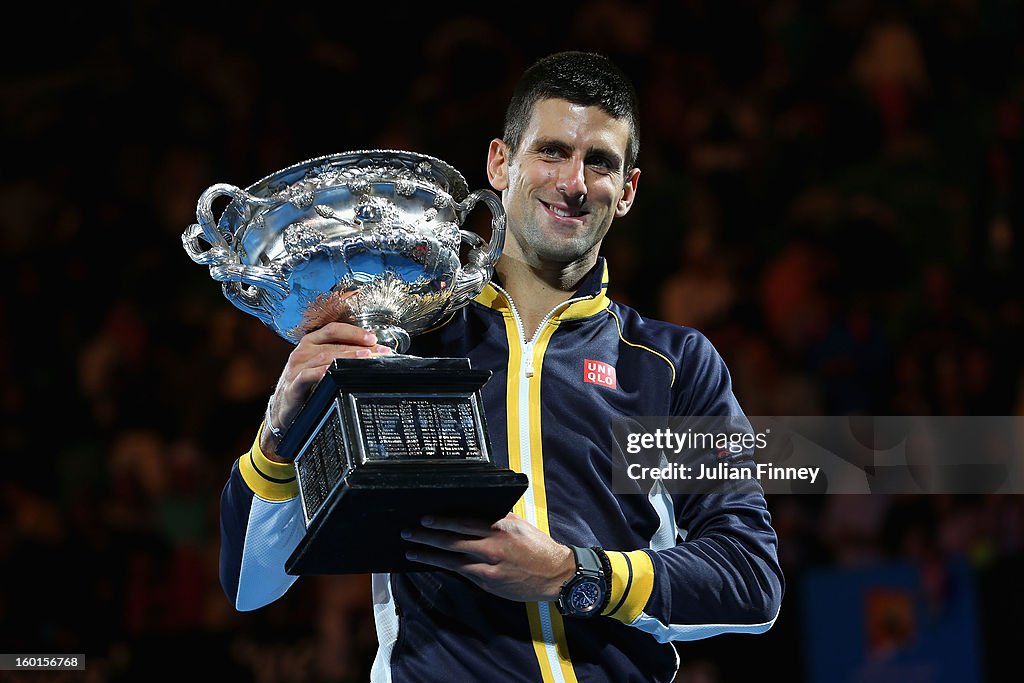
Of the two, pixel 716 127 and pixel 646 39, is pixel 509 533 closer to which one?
pixel 716 127

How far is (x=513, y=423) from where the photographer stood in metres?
1.71

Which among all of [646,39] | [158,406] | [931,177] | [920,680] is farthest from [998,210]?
[158,406]

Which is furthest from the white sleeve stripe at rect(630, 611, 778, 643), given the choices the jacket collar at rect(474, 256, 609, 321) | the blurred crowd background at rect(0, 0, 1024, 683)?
the blurred crowd background at rect(0, 0, 1024, 683)

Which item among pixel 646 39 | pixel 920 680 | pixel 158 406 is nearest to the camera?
pixel 920 680

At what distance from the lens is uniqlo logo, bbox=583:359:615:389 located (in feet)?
5.81

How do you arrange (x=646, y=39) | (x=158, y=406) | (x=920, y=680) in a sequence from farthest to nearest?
(x=646, y=39) < (x=158, y=406) < (x=920, y=680)

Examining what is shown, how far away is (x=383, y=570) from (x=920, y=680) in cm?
238

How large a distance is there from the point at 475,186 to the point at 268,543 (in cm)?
296

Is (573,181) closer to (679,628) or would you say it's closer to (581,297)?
(581,297)

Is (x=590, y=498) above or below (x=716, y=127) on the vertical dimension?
below

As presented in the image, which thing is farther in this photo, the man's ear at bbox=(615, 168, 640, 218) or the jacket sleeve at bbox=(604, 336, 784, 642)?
the man's ear at bbox=(615, 168, 640, 218)

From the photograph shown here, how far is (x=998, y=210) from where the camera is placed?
4539 mm

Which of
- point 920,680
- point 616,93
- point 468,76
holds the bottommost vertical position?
point 920,680

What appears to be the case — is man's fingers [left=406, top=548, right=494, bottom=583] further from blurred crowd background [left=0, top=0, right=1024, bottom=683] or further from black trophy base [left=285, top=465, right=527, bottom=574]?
blurred crowd background [left=0, top=0, right=1024, bottom=683]
